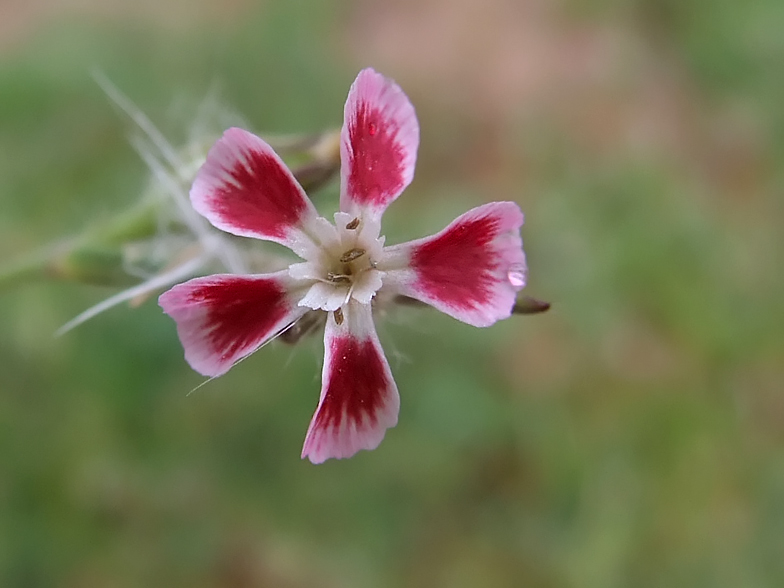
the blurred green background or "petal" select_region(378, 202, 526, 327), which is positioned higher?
the blurred green background

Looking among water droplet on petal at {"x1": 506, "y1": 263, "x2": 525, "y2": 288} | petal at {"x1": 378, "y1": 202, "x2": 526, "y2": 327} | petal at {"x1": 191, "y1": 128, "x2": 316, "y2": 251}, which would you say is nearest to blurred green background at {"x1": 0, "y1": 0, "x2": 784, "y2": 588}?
petal at {"x1": 191, "y1": 128, "x2": 316, "y2": 251}

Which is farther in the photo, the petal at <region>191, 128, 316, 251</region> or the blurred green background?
the blurred green background

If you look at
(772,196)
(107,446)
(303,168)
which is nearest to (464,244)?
(303,168)

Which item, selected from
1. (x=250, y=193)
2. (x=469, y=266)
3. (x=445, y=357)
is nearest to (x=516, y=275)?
(x=469, y=266)

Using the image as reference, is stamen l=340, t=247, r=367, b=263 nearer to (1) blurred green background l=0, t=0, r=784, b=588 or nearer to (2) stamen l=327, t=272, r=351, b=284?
(2) stamen l=327, t=272, r=351, b=284

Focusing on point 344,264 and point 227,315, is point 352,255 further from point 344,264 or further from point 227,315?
point 227,315

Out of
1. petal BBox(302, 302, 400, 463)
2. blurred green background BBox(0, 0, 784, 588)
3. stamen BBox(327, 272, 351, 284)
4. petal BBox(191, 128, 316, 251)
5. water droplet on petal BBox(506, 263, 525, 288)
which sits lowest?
petal BBox(302, 302, 400, 463)

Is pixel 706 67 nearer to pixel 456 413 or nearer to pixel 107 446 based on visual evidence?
pixel 456 413
